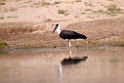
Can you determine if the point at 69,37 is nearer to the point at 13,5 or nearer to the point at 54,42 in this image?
the point at 54,42

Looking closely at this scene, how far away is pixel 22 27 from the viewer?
24.6 m

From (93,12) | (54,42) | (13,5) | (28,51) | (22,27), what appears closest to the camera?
(28,51)

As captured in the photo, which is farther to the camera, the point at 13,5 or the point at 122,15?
the point at 13,5

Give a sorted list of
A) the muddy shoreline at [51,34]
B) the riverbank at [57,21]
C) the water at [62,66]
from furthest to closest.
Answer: the riverbank at [57,21], the muddy shoreline at [51,34], the water at [62,66]

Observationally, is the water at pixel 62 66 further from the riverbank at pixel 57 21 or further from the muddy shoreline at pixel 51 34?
the riverbank at pixel 57 21

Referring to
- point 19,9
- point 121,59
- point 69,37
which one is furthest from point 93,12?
point 121,59

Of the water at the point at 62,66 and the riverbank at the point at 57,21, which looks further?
the riverbank at the point at 57,21

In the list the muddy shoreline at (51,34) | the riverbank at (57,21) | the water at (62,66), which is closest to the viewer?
the water at (62,66)

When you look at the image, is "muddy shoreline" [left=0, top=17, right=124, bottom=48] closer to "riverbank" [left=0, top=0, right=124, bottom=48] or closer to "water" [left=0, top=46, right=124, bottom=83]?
"riverbank" [left=0, top=0, right=124, bottom=48]

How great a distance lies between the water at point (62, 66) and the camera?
47.0 feet

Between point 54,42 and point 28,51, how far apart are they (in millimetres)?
1779

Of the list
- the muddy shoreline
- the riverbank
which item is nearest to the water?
the muddy shoreline

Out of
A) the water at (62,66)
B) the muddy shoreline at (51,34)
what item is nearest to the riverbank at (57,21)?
the muddy shoreline at (51,34)

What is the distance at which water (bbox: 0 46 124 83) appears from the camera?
1431 centimetres
